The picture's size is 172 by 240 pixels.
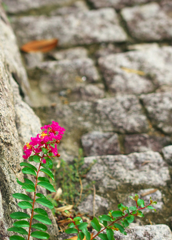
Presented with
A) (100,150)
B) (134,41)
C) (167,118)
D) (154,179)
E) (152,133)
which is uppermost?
(134,41)

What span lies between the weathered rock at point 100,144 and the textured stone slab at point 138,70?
1.72 feet

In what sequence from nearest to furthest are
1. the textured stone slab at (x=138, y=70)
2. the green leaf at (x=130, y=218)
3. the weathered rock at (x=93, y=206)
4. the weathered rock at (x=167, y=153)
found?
1. the green leaf at (x=130, y=218)
2. the weathered rock at (x=93, y=206)
3. the weathered rock at (x=167, y=153)
4. the textured stone slab at (x=138, y=70)

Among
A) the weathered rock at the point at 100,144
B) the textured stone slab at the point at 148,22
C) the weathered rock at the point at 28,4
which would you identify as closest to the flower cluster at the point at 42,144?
the weathered rock at the point at 100,144

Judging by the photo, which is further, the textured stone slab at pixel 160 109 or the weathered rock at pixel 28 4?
the weathered rock at pixel 28 4

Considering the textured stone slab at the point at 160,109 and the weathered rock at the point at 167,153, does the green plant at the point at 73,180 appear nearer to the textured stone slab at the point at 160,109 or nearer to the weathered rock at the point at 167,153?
the weathered rock at the point at 167,153

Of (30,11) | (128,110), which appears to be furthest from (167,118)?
(30,11)

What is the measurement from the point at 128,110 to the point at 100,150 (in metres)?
0.44

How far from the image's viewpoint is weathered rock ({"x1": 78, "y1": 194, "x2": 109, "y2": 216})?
4.14 feet

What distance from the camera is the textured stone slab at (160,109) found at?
174 cm

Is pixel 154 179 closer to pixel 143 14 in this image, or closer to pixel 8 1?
pixel 143 14

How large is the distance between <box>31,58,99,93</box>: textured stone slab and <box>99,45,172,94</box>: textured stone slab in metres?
0.14

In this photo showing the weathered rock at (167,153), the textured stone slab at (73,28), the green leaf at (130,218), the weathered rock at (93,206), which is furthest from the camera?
the textured stone slab at (73,28)

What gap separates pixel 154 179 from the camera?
1388 millimetres

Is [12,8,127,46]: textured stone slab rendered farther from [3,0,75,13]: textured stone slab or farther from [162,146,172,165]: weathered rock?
[162,146,172,165]: weathered rock
